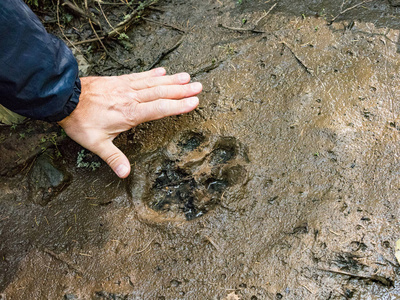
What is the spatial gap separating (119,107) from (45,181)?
3.16ft

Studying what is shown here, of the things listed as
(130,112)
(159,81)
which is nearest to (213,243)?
(130,112)

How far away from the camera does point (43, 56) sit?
78.5 inches

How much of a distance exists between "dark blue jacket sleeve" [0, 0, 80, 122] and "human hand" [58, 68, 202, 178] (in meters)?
0.15

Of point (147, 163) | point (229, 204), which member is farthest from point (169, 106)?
point (229, 204)

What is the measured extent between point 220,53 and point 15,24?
1.75 meters

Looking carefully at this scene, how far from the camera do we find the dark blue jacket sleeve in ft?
6.09

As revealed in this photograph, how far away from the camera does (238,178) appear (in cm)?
245

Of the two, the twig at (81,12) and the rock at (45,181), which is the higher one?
the twig at (81,12)

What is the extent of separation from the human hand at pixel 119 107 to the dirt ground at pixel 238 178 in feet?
0.95

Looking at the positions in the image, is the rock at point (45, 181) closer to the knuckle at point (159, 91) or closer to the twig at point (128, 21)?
the knuckle at point (159, 91)

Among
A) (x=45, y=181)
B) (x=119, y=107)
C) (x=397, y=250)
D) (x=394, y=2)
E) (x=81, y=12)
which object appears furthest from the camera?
(x=81, y=12)

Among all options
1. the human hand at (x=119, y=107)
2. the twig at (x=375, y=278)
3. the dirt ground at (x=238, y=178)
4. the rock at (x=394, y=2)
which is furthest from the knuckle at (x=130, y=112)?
the rock at (x=394, y=2)

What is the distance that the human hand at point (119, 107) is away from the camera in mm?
2322

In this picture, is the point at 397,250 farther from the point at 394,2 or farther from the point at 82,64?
the point at 82,64
